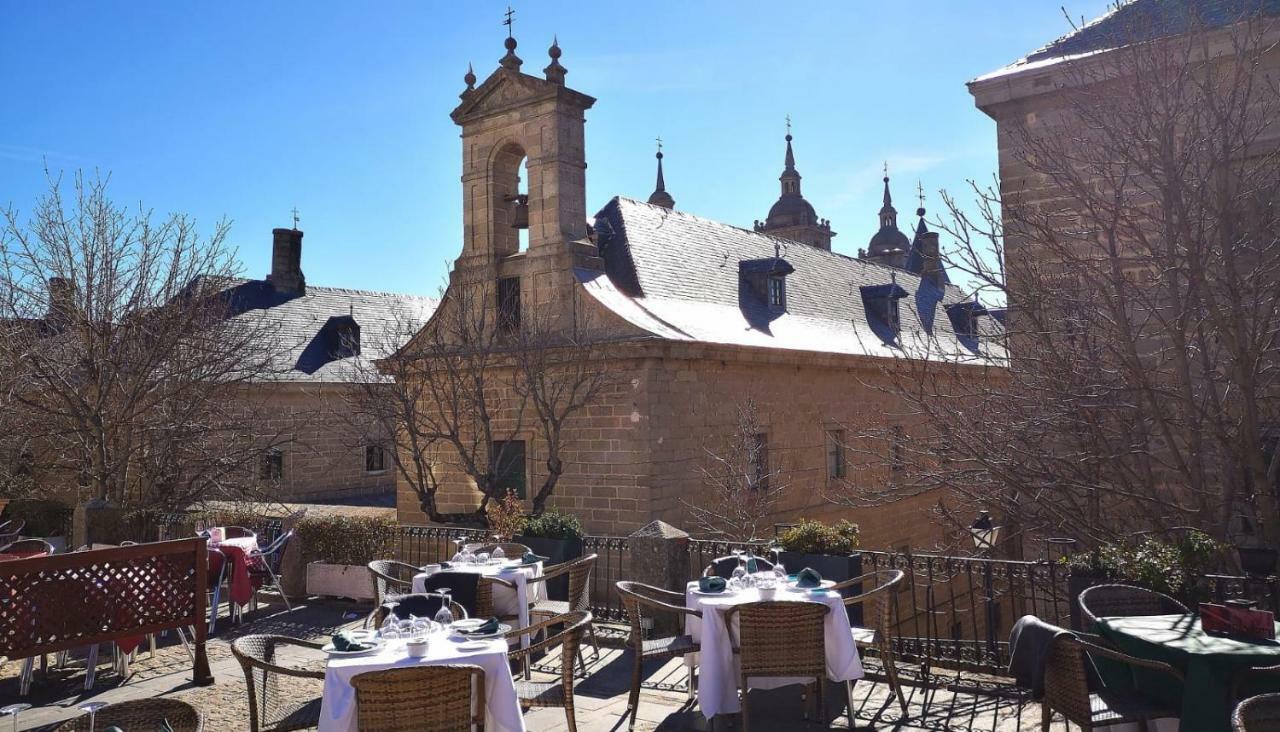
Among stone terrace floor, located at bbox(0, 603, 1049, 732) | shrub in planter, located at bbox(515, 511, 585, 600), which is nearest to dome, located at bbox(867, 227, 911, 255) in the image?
shrub in planter, located at bbox(515, 511, 585, 600)

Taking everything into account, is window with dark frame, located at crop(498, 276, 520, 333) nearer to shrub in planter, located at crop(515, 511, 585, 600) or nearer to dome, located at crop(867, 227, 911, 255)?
shrub in planter, located at crop(515, 511, 585, 600)

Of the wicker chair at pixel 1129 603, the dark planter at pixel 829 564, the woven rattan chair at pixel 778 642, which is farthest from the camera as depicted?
the dark planter at pixel 829 564

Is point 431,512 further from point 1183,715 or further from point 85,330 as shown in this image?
point 1183,715

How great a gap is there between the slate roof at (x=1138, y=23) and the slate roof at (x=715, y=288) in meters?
4.16

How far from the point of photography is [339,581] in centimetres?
1128

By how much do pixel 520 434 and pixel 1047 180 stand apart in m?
9.87

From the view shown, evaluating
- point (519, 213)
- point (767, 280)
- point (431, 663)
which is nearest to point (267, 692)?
point (431, 663)

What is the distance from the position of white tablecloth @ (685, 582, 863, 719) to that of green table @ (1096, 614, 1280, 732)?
5.53ft

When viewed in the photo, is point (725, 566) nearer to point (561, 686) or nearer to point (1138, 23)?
point (561, 686)

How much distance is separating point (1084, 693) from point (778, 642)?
1.93 m

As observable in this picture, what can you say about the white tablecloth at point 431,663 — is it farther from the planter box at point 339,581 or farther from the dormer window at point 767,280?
the dormer window at point 767,280

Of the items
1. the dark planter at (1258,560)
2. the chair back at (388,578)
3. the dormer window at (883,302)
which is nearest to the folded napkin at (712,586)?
the chair back at (388,578)

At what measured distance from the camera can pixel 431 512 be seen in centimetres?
→ 1652

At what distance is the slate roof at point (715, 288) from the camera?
17.0m
